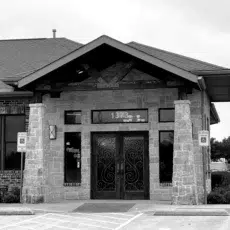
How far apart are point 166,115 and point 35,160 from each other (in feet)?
15.0

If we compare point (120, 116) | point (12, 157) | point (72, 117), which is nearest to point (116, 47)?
point (120, 116)

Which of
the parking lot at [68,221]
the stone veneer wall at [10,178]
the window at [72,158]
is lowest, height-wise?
the parking lot at [68,221]

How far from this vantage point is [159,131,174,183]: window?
18188mm

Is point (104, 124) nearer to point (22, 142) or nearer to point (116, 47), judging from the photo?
point (22, 142)

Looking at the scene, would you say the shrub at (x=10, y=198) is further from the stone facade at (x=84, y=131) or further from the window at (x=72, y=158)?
the window at (x=72, y=158)

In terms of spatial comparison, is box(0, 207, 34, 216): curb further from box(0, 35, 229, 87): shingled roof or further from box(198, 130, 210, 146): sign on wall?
box(198, 130, 210, 146): sign on wall

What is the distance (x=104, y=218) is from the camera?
14.0 m

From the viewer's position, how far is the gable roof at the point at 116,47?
623 inches

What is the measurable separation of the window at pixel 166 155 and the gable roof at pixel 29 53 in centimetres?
527

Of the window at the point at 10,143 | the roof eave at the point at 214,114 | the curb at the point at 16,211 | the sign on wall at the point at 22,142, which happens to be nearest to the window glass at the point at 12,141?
the window at the point at 10,143

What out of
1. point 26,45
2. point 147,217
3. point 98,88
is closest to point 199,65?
point 98,88

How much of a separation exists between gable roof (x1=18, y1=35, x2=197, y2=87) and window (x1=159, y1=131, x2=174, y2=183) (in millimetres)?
3053

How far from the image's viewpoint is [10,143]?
19812 mm

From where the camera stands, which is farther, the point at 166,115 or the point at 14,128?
the point at 14,128
